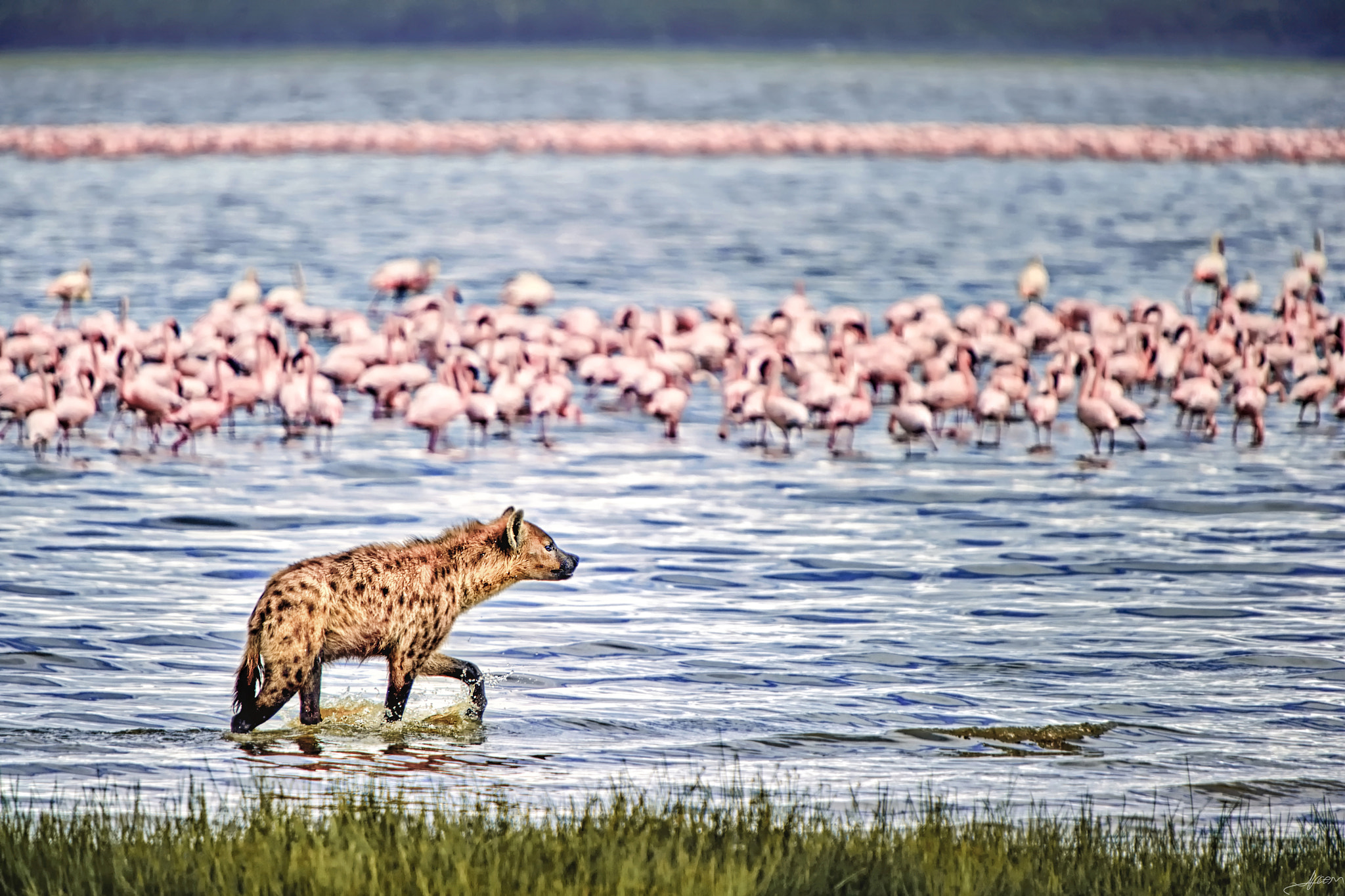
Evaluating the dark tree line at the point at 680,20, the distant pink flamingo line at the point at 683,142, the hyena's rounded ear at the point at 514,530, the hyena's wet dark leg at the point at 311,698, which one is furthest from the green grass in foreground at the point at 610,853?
the dark tree line at the point at 680,20

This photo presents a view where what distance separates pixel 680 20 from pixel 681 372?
566ft

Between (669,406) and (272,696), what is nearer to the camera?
(272,696)

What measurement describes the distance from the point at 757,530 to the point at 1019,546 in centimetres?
217

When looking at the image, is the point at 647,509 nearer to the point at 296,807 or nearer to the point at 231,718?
the point at 231,718

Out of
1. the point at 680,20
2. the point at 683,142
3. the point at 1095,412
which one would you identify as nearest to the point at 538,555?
the point at 1095,412

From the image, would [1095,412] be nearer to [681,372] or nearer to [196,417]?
[681,372]

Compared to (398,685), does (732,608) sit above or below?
above

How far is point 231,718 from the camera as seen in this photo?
1041 centimetres

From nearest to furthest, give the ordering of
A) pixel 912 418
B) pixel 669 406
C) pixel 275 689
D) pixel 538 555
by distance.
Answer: pixel 275 689
pixel 538 555
pixel 912 418
pixel 669 406

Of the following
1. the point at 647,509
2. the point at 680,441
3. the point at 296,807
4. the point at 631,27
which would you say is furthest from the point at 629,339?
the point at 631,27

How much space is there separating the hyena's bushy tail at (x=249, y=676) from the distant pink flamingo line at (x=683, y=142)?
55297mm

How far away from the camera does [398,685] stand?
1046 cm

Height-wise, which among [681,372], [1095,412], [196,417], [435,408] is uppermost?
[681,372]

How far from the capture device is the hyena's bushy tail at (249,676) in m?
9.80
